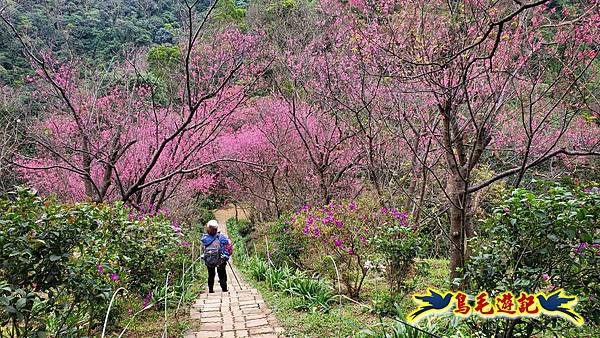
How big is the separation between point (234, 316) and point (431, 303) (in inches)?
140

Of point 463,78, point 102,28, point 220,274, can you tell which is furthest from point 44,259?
point 102,28

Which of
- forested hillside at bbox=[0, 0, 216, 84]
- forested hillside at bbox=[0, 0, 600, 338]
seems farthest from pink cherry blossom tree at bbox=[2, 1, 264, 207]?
forested hillside at bbox=[0, 0, 216, 84]

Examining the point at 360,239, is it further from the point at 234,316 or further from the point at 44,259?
the point at 44,259

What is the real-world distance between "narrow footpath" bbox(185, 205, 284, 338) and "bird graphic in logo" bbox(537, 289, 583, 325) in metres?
2.78

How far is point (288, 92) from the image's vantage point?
43.1ft

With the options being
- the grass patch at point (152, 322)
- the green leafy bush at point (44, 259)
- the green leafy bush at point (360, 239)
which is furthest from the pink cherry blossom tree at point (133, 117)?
the green leafy bush at point (44, 259)

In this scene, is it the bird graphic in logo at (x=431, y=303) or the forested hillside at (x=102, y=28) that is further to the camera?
the forested hillside at (x=102, y=28)

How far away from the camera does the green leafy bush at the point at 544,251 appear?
2.33m

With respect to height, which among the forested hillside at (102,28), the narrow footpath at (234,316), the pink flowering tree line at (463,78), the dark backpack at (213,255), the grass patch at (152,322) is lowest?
the narrow footpath at (234,316)

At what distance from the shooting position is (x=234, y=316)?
5188mm

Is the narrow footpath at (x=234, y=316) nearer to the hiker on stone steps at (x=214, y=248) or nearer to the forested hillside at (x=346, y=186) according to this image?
the forested hillside at (x=346, y=186)

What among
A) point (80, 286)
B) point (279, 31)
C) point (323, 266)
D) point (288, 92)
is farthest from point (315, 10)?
point (80, 286)

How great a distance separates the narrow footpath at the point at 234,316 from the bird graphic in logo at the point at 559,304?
2780 mm

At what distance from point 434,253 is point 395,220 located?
7042mm
